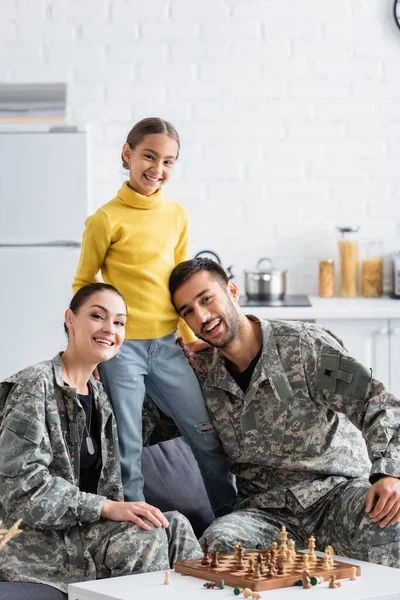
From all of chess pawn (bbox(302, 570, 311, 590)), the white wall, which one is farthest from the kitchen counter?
chess pawn (bbox(302, 570, 311, 590))

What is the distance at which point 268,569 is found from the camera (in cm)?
234

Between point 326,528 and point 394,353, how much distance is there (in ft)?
6.36

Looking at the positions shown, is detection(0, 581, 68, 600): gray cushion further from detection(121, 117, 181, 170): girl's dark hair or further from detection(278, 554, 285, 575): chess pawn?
detection(121, 117, 181, 170): girl's dark hair

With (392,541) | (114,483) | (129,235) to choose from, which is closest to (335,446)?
(392,541)

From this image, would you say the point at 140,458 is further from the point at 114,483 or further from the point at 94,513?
the point at 94,513

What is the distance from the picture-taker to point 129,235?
3166 mm

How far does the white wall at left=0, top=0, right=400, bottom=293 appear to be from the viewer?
539 cm

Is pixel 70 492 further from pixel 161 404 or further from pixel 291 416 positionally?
pixel 291 416

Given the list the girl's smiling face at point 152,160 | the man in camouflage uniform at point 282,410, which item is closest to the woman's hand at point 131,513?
the man in camouflage uniform at point 282,410

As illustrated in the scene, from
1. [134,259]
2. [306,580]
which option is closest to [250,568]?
[306,580]

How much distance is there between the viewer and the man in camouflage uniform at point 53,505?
8.73ft

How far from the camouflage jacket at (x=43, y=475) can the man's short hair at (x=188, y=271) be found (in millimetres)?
498

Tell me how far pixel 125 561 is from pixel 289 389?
78 cm

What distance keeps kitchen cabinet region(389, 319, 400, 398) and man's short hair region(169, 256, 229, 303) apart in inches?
73.5
